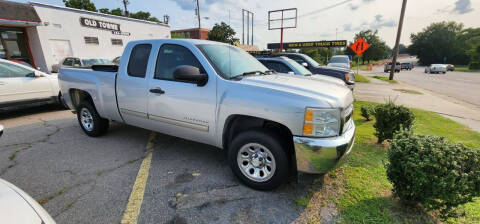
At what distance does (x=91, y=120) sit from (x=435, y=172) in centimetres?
526

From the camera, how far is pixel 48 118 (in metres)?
5.90

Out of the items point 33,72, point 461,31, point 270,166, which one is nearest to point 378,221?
point 270,166

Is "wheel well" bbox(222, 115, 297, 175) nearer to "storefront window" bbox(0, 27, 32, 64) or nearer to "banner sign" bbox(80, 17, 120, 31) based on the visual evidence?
"storefront window" bbox(0, 27, 32, 64)

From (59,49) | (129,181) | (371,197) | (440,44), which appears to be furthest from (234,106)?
(440,44)

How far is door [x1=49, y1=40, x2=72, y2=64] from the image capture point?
15.3m

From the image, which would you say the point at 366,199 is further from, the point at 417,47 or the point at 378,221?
the point at 417,47

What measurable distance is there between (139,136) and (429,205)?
4.56 meters

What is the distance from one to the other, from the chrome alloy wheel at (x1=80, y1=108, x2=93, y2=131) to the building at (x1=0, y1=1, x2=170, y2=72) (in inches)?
552

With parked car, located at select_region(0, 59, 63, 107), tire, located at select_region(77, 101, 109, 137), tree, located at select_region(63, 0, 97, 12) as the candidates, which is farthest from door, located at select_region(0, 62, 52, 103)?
tree, located at select_region(63, 0, 97, 12)

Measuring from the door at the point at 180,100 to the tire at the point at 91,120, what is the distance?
1615 millimetres

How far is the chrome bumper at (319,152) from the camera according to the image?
2232 mm

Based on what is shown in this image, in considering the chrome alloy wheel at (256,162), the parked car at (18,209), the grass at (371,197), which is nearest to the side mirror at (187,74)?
the chrome alloy wheel at (256,162)

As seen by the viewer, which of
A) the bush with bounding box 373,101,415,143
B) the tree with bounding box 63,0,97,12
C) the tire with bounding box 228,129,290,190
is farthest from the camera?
the tree with bounding box 63,0,97,12

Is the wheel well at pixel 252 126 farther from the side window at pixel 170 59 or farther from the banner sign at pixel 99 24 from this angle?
the banner sign at pixel 99 24
